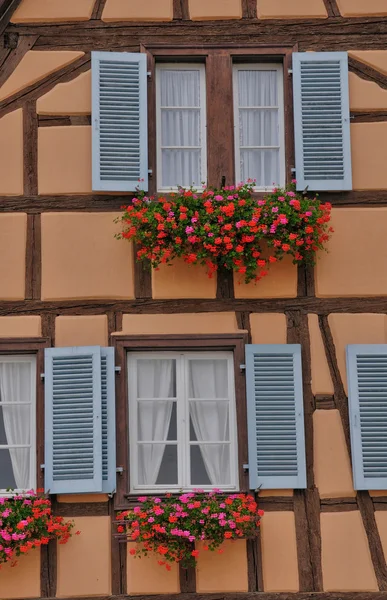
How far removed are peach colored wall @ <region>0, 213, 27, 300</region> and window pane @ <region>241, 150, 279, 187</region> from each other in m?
1.87

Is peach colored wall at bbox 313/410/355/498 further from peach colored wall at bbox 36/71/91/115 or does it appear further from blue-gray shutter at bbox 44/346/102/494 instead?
peach colored wall at bbox 36/71/91/115

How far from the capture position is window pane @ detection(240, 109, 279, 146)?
11289mm

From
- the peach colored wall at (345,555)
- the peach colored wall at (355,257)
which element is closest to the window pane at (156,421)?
the peach colored wall at (345,555)

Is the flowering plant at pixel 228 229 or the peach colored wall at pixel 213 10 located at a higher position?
the peach colored wall at pixel 213 10

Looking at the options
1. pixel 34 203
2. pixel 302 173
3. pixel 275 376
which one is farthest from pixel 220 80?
pixel 275 376

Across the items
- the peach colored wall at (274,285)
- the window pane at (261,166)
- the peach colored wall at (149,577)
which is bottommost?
the peach colored wall at (149,577)

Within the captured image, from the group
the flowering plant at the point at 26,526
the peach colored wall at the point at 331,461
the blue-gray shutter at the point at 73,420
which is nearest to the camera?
the flowering plant at the point at 26,526

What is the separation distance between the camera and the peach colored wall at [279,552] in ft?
33.6

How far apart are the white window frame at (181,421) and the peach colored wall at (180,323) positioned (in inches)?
8.0

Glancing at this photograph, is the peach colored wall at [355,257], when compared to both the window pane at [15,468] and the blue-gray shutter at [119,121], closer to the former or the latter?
the blue-gray shutter at [119,121]

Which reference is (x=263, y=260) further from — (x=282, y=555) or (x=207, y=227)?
(x=282, y=555)

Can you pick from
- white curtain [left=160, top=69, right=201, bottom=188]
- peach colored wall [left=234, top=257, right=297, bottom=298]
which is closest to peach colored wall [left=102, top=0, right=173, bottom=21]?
white curtain [left=160, top=69, right=201, bottom=188]

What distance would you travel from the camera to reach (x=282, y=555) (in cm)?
1028

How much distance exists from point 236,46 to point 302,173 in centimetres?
122
